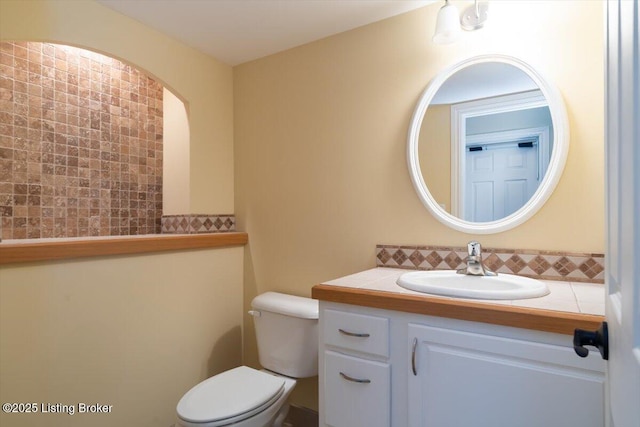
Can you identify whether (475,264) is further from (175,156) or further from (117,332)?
(175,156)

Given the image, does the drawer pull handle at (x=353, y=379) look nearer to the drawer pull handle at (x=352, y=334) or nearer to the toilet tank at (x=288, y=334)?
the drawer pull handle at (x=352, y=334)

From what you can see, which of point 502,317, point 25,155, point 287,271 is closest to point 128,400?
point 287,271

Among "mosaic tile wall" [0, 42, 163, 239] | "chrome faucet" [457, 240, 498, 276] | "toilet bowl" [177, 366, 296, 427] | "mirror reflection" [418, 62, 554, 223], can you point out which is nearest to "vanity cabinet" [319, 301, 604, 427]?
"toilet bowl" [177, 366, 296, 427]

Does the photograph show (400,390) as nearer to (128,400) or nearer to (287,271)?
(287,271)

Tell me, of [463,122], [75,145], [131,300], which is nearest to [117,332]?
[131,300]

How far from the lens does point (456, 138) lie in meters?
1.60

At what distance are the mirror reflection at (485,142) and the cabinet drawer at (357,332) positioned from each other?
2.24 feet

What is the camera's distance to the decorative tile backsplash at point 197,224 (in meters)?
2.15

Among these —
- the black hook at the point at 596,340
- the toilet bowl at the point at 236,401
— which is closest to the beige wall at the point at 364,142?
the toilet bowl at the point at 236,401

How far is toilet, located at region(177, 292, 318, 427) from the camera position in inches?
53.5

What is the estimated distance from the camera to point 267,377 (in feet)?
5.35

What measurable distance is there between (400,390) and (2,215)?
7.08 ft

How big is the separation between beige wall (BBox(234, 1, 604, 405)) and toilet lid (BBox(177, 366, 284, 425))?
1.77 ft

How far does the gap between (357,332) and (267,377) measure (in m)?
0.63
